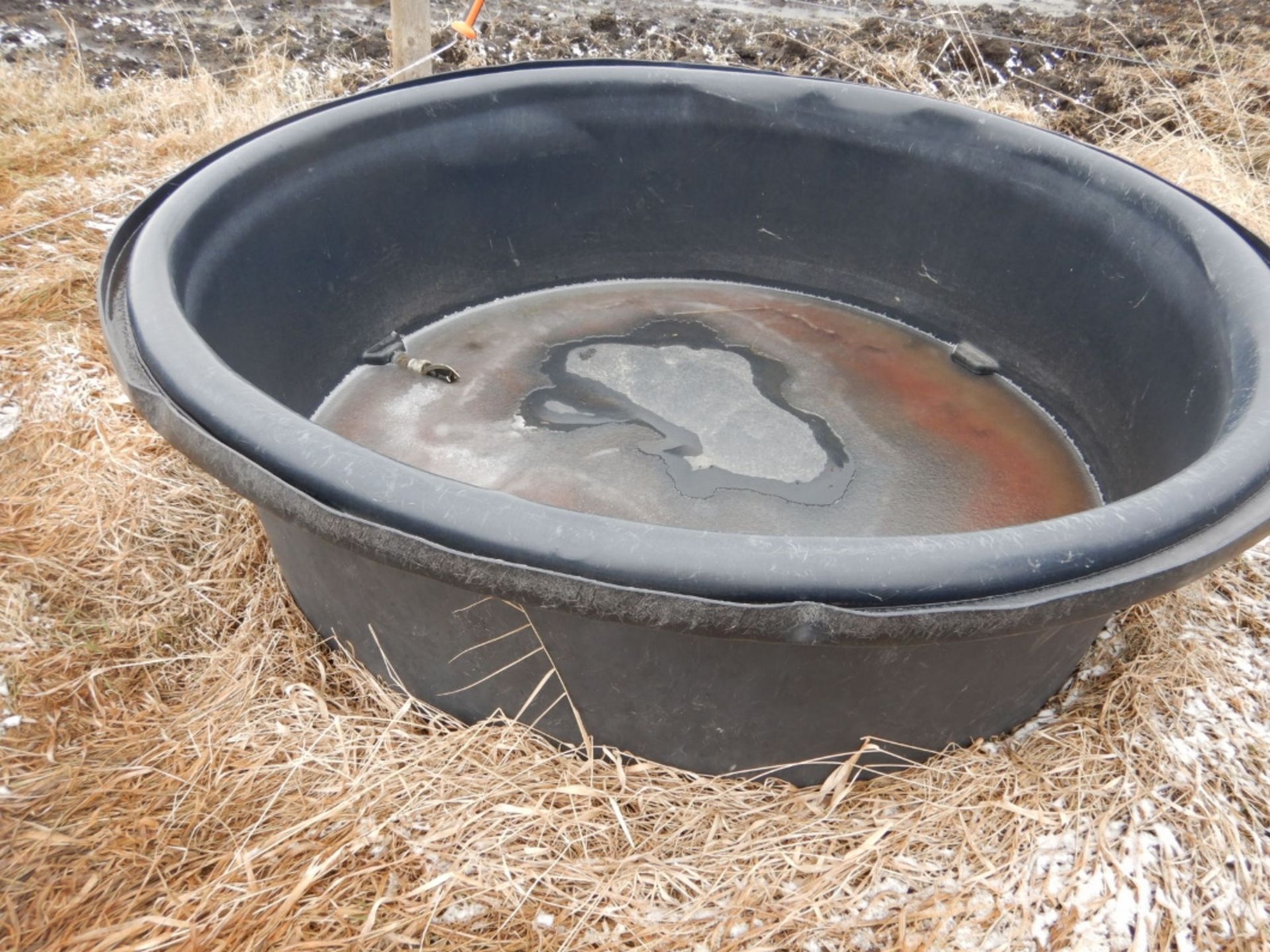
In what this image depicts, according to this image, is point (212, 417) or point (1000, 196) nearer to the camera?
point (212, 417)

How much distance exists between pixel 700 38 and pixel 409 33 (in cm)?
159

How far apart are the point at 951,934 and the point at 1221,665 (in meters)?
0.73

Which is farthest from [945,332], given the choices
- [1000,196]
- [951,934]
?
[951,934]

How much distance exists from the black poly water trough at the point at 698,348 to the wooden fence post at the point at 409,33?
86 cm

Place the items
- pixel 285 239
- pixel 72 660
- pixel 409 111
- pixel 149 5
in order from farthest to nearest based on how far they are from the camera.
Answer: pixel 149 5 < pixel 409 111 < pixel 285 239 < pixel 72 660

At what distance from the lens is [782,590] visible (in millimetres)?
885

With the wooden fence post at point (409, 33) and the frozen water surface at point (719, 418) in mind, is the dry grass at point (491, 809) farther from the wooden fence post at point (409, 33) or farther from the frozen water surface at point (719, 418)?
the wooden fence post at point (409, 33)

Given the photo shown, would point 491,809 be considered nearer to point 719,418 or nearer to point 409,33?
point 719,418

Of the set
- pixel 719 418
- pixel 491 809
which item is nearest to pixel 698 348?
pixel 719 418

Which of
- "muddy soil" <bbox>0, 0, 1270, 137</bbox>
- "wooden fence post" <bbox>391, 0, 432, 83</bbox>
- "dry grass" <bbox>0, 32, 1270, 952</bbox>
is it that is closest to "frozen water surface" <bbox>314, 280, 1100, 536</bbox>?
"dry grass" <bbox>0, 32, 1270, 952</bbox>

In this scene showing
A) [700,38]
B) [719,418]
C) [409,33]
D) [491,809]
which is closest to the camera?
[491,809]

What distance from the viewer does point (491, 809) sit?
1228 mm

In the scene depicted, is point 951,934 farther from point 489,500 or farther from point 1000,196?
point 1000,196

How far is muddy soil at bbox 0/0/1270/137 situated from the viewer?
3582mm
